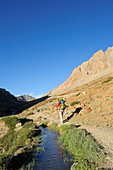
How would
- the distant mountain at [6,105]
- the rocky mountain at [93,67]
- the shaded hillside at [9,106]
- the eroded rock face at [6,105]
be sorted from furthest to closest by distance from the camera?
1. the rocky mountain at [93,67]
2. the eroded rock face at [6,105]
3. the distant mountain at [6,105]
4. the shaded hillside at [9,106]

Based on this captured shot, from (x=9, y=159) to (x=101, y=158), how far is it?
5353mm

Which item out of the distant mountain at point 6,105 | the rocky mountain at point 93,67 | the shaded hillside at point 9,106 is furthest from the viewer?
the rocky mountain at point 93,67

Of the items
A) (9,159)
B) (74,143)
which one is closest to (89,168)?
(74,143)

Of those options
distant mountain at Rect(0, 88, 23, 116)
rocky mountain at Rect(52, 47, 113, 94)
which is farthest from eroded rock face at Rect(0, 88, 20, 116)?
rocky mountain at Rect(52, 47, 113, 94)

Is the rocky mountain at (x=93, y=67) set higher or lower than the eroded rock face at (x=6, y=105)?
higher

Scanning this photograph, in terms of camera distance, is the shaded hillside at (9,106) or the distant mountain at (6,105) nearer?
the shaded hillside at (9,106)

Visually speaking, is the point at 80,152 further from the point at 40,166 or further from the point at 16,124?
the point at 16,124

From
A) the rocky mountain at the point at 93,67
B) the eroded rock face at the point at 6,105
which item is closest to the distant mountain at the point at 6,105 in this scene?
the eroded rock face at the point at 6,105

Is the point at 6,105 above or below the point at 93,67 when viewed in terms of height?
below

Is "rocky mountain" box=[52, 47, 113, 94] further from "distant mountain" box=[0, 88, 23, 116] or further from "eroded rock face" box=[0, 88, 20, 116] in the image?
"eroded rock face" box=[0, 88, 20, 116]

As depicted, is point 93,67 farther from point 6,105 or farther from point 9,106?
point 6,105

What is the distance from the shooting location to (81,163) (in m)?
5.93

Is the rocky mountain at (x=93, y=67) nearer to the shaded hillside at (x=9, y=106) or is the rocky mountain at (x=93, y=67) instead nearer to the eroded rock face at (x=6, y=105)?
the shaded hillside at (x=9, y=106)

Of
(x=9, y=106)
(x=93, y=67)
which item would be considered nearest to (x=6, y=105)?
(x=9, y=106)
